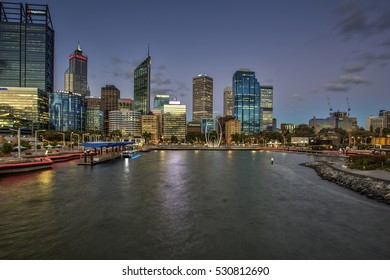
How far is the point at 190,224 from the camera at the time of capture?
18.8 meters

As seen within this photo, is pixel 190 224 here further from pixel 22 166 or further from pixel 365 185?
pixel 22 166

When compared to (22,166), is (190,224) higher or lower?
lower

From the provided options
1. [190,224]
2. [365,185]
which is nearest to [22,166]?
[190,224]

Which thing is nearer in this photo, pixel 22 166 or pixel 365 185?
pixel 365 185

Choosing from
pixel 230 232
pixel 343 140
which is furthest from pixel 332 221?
pixel 343 140

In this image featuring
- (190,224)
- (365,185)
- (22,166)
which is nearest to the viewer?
(190,224)

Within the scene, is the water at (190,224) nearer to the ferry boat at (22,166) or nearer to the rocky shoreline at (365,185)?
the rocky shoreline at (365,185)

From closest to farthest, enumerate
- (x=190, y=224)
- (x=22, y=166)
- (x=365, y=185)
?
(x=190, y=224) → (x=365, y=185) → (x=22, y=166)

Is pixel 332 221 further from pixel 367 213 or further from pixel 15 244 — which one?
pixel 15 244

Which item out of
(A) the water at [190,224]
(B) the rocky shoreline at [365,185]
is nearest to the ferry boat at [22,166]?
(A) the water at [190,224]

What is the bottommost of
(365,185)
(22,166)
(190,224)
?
(190,224)

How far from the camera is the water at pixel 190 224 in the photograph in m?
14.1

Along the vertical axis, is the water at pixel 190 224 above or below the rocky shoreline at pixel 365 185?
below
